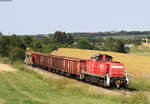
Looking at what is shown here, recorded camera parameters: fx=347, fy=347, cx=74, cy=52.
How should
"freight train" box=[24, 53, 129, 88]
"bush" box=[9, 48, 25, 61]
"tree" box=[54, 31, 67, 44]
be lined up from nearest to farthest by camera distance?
A: "freight train" box=[24, 53, 129, 88] < "bush" box=[9, 48, 25, 61] < "tree" box=[54, 31, 67, 44]

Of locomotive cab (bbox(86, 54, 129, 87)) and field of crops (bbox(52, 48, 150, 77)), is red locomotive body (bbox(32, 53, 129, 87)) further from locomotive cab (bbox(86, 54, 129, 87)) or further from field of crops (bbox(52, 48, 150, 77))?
field of crops (bbox(52, 48, 150, 77))

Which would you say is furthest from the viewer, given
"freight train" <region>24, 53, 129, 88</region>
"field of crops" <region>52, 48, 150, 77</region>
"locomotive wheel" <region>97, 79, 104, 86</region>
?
"field of crops" <region>52, 48, 150, 77</region>

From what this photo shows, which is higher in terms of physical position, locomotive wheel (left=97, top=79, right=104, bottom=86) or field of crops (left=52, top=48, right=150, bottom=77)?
locomotive wheel (left=97, top=79, right=104, bottom=86)

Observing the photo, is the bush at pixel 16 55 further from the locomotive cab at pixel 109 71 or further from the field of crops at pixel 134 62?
the locomotive cab at pixel 109 71

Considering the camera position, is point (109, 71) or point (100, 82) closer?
point (109, 71)

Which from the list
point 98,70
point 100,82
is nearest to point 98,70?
point 98,70

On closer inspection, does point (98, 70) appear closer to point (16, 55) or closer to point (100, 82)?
point (100, 82)

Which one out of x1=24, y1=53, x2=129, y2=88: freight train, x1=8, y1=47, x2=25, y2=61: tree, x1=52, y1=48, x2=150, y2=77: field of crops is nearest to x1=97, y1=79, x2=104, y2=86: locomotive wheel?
x1=24, y1=53, x2=129, y2=88: freight train

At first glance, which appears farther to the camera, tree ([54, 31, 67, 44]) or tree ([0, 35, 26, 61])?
tree ([54, 31, 67, 44])

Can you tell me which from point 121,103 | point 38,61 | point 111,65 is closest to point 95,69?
point 111,65

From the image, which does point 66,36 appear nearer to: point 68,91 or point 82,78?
point 82,78

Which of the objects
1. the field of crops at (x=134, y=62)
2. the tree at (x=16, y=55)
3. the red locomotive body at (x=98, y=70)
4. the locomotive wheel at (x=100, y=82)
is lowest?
the field of crops at (x=134, y=62)

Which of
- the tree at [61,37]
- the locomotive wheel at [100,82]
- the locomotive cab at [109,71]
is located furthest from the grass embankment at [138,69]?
the tree at [61,37]

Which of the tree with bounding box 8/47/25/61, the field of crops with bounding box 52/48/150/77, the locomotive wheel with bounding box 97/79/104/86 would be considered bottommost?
the field of crops with bounding box 52/48/150/77
